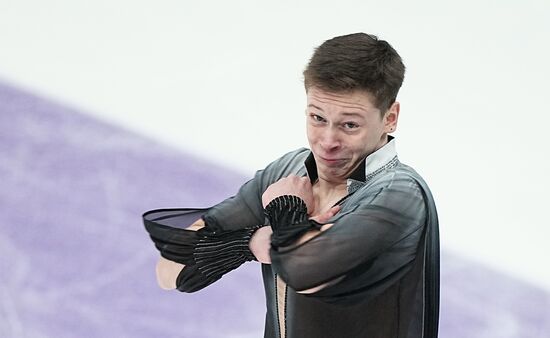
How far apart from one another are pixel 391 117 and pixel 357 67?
0.57 ft

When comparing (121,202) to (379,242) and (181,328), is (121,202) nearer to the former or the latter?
(181,328)

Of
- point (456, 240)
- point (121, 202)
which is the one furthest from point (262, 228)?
point (121, 202)

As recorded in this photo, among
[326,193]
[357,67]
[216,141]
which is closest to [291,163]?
[326,193]

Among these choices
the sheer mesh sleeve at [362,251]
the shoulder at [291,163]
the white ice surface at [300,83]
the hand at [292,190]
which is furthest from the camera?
the white ice surface at [300,83]

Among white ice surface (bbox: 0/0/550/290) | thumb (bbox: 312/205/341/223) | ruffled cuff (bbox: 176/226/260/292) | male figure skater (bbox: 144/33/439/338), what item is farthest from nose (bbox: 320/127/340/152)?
white ice surface (bbox: 0/0/550/290)

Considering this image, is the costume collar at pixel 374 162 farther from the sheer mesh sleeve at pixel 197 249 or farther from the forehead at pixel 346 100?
the sheer mesh sleeve at pixel 197 249

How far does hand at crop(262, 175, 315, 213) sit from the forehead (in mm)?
205

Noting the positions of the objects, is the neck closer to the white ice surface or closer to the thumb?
the thumb

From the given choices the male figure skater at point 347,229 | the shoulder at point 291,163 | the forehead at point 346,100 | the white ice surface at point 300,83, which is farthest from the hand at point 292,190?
the white ice surface at point 300,83

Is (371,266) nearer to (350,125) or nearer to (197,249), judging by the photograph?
(350,125)

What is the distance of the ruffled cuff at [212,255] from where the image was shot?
2428 millimetres

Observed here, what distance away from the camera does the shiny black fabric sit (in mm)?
2213

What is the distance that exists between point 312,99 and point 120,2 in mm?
2912

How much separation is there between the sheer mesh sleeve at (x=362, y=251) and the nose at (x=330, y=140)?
14cm
